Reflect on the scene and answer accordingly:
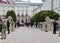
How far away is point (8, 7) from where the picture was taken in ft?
521

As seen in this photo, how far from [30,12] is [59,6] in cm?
10397

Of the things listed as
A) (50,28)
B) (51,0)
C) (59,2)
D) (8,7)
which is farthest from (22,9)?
(50,28)

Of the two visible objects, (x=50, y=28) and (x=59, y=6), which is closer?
(x=50, y=28)

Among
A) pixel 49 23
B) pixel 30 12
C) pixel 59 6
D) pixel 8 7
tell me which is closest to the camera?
pixel 49 23

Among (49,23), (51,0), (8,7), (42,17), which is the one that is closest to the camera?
(49,23)

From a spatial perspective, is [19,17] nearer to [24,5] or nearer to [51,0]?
[24,5]

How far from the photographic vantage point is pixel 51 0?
83125mm

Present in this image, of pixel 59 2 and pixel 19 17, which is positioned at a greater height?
pixel 59 2

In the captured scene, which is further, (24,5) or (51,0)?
(24,5)

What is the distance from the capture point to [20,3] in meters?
172

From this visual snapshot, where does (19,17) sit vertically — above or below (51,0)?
below

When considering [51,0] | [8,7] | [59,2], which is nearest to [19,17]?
[8,7]

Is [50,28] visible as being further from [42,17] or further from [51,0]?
[51,0]

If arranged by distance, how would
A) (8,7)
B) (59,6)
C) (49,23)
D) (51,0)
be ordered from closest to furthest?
(49,23), (59,6), (51,0), (8,7)
